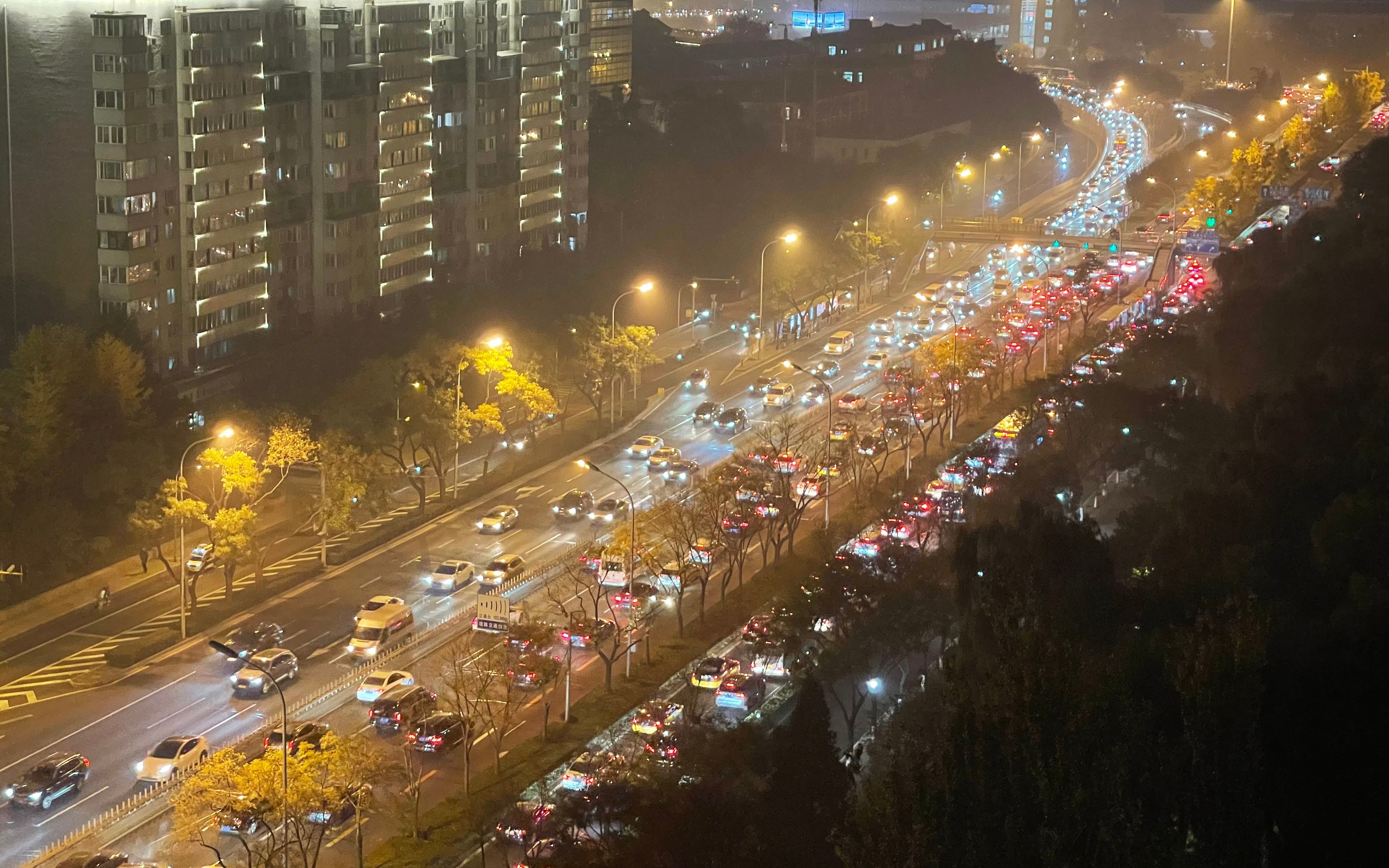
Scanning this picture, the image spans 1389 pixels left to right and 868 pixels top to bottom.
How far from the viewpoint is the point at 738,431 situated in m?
54.4

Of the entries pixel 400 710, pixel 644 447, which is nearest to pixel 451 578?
pixel 400 710

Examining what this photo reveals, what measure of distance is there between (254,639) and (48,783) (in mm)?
7189

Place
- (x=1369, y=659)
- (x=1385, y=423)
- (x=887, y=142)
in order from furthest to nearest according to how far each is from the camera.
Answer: (x=887, y=142) < (x=1385, y=423) < (x=1369, y=659)

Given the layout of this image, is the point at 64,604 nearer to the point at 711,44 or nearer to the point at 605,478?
the point at 605,478

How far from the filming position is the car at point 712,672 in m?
34.3

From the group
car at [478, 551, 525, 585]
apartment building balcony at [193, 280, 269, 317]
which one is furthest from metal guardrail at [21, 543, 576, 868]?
apartment building balcony at [193, 280, 269, 317]

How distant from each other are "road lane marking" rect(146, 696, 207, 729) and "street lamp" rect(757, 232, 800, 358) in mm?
33108

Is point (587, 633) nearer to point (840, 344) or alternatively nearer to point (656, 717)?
point (656, 717)

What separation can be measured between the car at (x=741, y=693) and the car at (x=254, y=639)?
9637mm

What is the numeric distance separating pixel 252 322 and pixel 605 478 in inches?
569

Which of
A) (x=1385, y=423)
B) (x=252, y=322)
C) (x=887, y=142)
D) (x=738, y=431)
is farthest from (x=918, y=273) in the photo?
(x=1385, y=423)

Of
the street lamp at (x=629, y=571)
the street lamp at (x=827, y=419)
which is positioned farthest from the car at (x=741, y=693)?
the street lamp at (x=827, y=419)

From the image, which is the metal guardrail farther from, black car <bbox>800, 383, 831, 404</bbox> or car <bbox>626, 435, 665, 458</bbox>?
black car <bbox>800, 383, 831, 404</bbox>

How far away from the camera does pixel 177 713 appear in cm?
3375
